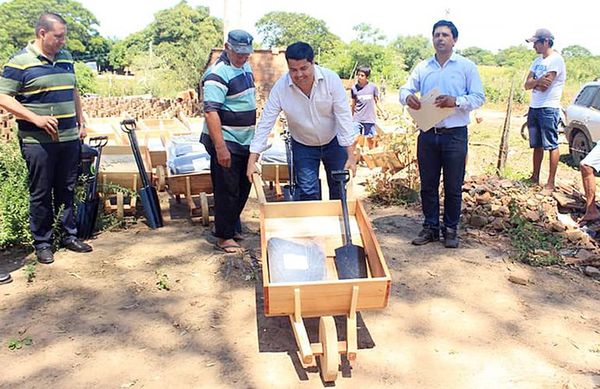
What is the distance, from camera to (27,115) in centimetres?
411

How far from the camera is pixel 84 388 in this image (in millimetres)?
2951

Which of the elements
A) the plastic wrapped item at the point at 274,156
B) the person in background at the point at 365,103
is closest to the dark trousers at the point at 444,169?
the plastic wrapped item at the point at 274,156

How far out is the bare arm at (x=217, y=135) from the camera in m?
4.43

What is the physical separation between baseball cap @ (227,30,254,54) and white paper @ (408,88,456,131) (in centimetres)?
157

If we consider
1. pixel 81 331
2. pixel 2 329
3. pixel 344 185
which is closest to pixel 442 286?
pixel 344 185

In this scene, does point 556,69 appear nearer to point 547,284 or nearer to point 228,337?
point 547,284

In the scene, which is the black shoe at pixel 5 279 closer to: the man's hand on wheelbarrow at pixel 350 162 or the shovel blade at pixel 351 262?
the shovel blade at pixel 351 262

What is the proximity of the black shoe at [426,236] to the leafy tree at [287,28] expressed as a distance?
6367cm

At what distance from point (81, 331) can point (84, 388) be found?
26.8 inches

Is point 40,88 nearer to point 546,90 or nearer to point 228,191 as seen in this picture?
point 228,191

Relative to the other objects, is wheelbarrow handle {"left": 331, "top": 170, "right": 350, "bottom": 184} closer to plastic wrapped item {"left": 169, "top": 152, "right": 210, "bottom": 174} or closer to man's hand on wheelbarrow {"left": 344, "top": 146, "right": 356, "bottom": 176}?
man's hand on wheelbarrow {"left": 344, "top": 146, "right": 356, "bottom": 176}

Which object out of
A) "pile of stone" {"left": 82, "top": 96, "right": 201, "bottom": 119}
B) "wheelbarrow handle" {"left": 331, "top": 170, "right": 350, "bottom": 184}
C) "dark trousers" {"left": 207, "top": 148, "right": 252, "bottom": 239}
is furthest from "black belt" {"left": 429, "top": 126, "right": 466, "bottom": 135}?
"pile of stone" {"left": 82, "top": 96, "right": 201, "bottom": 119}

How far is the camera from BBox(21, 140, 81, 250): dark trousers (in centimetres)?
438

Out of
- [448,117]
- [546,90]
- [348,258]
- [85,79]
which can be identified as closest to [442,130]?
[448,117]
